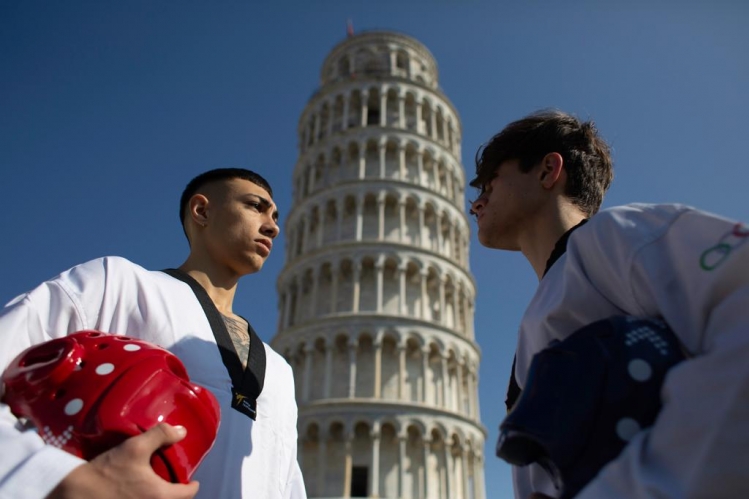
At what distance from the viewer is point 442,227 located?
86.5 ft

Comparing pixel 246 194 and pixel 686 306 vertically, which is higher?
pixel 246 194

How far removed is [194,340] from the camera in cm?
204

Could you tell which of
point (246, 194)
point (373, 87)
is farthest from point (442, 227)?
point (246, 194)

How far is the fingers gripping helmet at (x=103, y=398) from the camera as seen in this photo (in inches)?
49.5

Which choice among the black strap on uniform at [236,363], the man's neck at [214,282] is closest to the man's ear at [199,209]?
the man's neck at [214,282]

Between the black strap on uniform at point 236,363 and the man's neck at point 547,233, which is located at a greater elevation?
Result: the man's neck at point 547,233

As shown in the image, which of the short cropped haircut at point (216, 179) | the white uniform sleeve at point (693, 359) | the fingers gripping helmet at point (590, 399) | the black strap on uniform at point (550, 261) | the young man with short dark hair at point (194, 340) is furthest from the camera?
the short cropped haircut at point (216, 179)

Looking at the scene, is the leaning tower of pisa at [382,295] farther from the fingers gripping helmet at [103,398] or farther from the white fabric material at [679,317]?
the white fabric material at [679,317]

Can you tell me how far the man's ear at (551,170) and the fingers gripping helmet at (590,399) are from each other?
3.11 ft

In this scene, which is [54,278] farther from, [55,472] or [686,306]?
[686,306]

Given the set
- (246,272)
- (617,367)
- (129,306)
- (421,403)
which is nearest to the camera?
(617,367)

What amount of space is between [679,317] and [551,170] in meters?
1.02

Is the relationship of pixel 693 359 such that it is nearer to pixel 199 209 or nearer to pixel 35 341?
pixel 35 341

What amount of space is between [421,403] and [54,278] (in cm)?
2057
